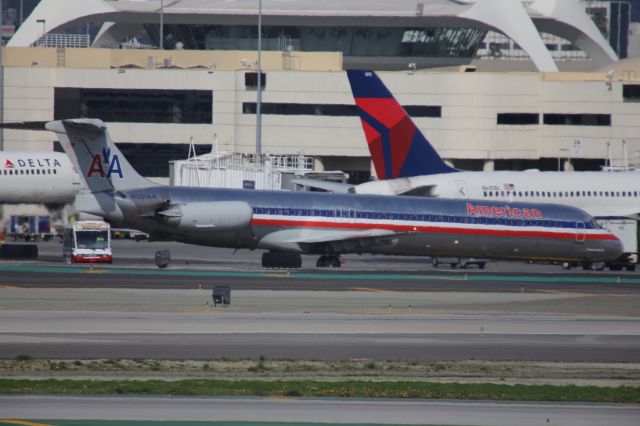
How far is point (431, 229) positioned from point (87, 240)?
19929mm

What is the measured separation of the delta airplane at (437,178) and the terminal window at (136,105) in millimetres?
31274

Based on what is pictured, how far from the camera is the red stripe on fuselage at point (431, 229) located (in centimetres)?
6197

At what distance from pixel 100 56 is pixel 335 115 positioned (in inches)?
908

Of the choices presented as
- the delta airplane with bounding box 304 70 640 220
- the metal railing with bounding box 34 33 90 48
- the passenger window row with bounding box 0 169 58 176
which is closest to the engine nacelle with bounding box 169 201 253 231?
the delta airplane with bounding box 304 70 640 220

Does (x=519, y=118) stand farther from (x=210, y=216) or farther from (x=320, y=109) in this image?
(x=210, y=216)

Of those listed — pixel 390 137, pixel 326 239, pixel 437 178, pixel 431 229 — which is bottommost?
pixel 326 239

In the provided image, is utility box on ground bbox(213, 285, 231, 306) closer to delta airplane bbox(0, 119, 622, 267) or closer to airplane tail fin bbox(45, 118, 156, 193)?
delta airplane bbox(0, 119, 622, 267)

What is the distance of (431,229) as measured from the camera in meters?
63.5

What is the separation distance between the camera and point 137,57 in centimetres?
11294

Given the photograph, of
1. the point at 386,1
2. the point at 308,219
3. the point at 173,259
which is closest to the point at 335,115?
the point at 386,1

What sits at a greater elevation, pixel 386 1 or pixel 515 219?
pixel 386 1

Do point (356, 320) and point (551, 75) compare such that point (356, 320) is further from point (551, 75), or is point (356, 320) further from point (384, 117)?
point (551, 75)

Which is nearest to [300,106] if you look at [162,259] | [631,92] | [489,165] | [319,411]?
[489,165]

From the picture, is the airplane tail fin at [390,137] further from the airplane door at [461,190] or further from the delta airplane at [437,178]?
the airplane door at [461,190]
